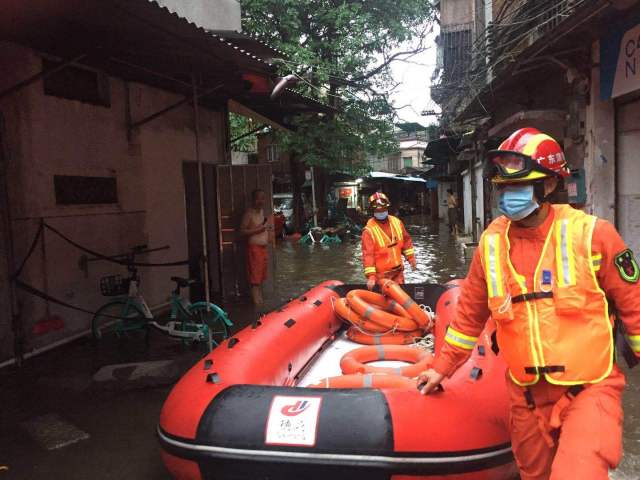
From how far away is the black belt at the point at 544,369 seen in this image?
204cm

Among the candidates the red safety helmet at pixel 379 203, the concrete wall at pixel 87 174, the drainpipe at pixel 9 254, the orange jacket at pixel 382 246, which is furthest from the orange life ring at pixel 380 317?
the drainpipe at pixel 9 254

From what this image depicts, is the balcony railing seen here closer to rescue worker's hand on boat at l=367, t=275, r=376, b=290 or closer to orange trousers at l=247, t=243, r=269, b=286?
rescue worker's hand on boat at l=367, t=275, r=376, b=290

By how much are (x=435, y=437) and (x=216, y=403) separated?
1.18 metres

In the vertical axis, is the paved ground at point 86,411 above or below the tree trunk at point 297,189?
below

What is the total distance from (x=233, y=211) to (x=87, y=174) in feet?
8.72

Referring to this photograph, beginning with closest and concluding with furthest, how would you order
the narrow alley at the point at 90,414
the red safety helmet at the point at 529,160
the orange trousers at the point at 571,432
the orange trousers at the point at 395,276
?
the orange trousers at the point at 571,432 < the red safety helmet at the point at 529,160 < the narrow alley at the point at 90,414 < the orange trousers at the point at 395,276

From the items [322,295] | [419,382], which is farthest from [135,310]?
[419,382]

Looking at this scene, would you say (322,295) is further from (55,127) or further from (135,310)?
(55,127)

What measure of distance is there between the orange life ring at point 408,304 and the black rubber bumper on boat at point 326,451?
3.01m

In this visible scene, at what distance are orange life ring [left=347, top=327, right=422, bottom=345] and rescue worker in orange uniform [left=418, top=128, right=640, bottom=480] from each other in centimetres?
342

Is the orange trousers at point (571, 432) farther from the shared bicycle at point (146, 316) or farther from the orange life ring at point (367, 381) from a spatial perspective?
the shared bicycle at point (146, 316)

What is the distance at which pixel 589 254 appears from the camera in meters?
2.06

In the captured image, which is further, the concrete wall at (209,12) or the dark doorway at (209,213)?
the dark doorway at (209,213)

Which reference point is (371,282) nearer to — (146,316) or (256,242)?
(146,316)
